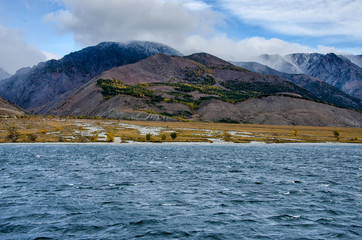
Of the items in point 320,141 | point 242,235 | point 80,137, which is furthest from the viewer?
point 320,141

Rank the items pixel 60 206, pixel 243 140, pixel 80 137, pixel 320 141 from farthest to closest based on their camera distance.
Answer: pixel 320 141 < pixel 243 140 < pixel 80 137 < pixel 60 206

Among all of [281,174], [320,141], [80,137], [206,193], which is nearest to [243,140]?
[320,141]

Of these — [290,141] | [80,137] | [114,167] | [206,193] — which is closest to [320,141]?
[290,141]

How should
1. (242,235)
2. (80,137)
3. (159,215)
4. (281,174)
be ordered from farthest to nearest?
(80,137), (281,174), (159,215), (242,235)

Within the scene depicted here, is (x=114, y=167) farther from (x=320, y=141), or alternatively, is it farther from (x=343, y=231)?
(x=320, y=141)

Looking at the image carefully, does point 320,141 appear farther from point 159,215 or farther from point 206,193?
point 159,215

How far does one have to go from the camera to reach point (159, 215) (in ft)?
73.8

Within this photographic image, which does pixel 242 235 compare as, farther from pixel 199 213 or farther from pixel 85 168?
pixel 85 168

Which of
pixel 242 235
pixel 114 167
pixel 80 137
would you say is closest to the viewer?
pixel 242 235

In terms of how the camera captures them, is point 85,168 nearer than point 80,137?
Yes

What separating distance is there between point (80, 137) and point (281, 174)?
73042 mm

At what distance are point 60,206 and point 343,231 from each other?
19771 mm

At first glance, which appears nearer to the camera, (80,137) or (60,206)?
(60,206)

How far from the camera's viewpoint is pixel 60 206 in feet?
80.4
